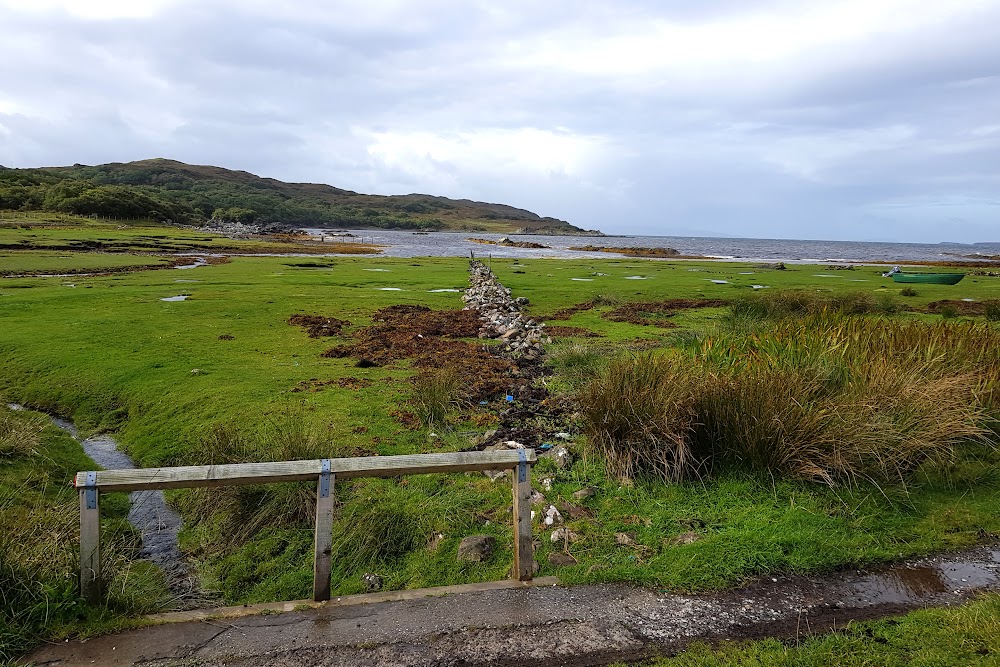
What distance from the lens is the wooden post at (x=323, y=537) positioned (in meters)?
5.00

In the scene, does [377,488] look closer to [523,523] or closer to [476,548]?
[476,548]

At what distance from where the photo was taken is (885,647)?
443cm

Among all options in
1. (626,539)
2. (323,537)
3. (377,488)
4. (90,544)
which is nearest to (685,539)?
(626,539)

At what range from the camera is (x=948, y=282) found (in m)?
36.4

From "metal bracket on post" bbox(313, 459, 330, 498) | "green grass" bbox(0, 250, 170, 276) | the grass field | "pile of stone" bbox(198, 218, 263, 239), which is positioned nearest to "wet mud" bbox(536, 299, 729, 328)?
the grass field

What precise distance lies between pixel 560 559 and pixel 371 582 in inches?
78.3

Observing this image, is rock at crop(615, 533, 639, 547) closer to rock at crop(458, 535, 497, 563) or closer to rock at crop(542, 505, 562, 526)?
rock at crop(542, 505, 562, 526)

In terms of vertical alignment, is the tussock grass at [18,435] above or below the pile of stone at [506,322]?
below

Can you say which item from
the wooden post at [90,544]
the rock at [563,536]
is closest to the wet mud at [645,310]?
the rock at [563,536]

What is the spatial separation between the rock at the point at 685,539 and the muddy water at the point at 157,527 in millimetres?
5048

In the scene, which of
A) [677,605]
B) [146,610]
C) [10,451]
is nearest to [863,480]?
[677,605]

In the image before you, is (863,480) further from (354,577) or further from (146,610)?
(146,610)

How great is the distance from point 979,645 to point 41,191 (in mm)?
152895

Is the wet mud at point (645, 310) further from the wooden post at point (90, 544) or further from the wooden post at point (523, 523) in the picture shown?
the wooden post at point (90, 544)
